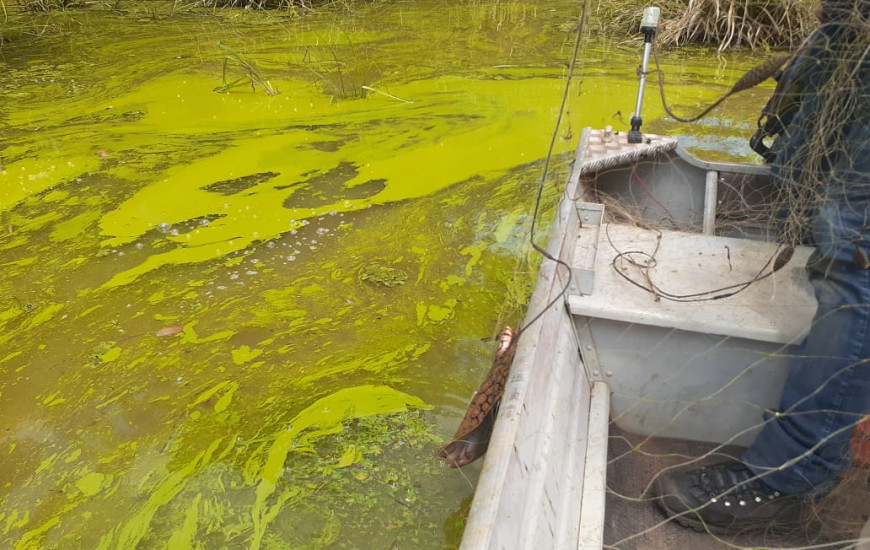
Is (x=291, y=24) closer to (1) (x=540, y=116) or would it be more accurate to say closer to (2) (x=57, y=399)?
(1) (x=540, y=116)

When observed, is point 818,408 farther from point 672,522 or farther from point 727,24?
point 727,24

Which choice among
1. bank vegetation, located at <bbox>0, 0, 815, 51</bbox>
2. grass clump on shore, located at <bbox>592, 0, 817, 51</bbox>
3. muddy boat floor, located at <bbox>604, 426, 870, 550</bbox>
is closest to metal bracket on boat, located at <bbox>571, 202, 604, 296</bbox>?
muddy boat floor, located at <bbox>604, 426, 870, 550</bbox>

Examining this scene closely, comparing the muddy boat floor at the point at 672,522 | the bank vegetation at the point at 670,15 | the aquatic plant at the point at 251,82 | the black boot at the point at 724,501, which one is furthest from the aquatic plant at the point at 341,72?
the black boot at the point at 724,501

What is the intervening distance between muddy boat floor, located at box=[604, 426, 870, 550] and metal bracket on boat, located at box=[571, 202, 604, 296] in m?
0.34

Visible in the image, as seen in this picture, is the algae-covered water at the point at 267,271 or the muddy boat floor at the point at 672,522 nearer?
the muddy boat floor at the point at 672,522

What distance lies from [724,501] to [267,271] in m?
1.76

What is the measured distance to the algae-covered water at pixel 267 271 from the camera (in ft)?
5.20

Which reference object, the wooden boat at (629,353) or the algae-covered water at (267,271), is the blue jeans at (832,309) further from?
the algae-covered water at (267,271)

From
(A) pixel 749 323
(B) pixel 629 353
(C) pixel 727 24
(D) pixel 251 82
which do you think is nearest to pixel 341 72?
(D) pixel 251 82

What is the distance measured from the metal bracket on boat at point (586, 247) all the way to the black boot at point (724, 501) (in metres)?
0.43

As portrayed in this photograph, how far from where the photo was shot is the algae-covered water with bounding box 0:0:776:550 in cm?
158

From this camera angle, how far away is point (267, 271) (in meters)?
2.45

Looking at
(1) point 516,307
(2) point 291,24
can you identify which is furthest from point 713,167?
(2) point 291,24

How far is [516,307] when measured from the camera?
203cm
